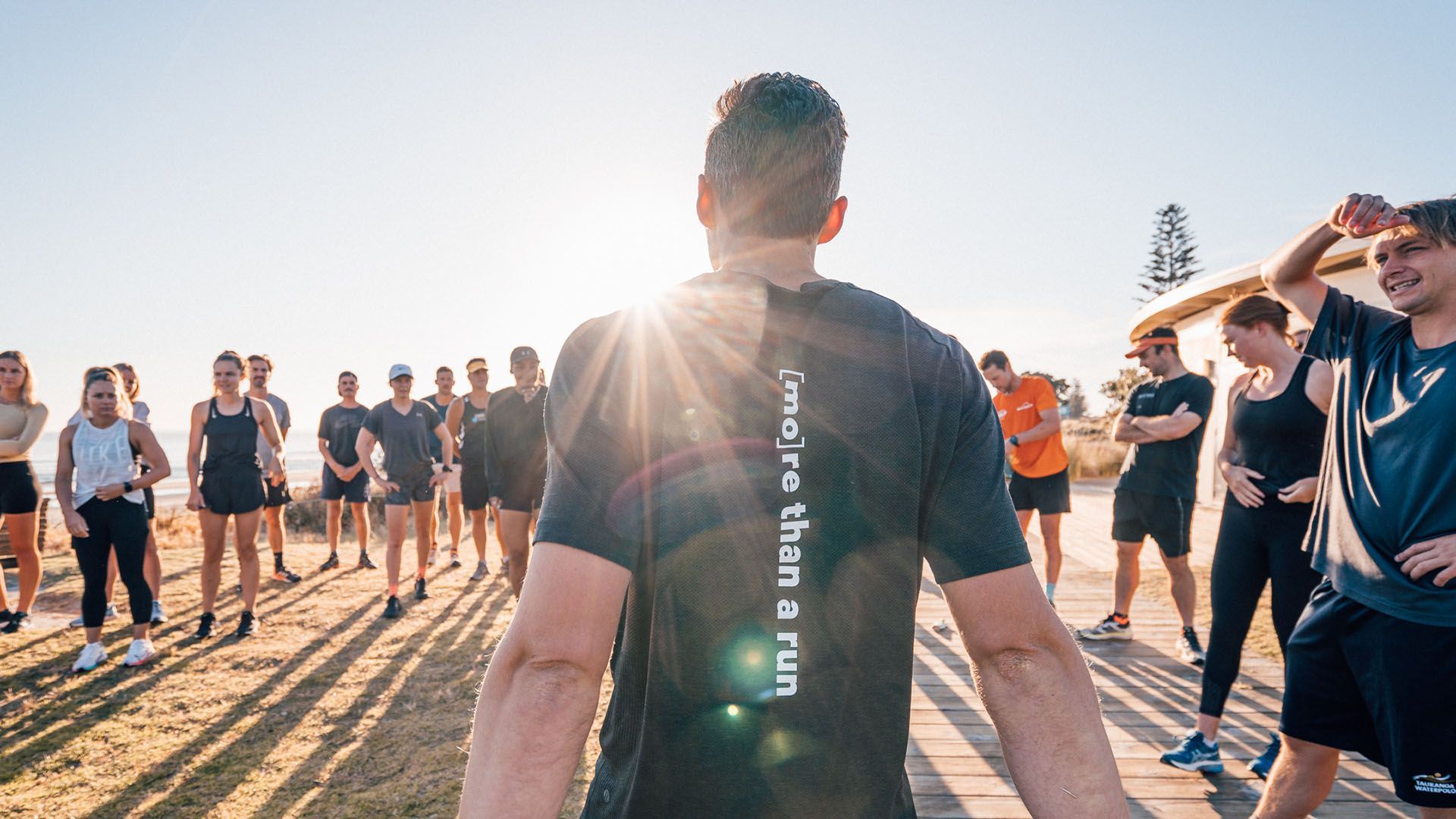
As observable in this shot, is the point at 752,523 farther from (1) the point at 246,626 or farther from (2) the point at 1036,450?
(1) the point at 246,626

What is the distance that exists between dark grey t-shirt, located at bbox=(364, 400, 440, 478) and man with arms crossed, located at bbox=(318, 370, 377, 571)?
4.59 ft

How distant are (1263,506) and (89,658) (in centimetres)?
744

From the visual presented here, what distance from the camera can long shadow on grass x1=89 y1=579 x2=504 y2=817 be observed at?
3277 mm

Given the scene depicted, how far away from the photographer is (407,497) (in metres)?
6.57

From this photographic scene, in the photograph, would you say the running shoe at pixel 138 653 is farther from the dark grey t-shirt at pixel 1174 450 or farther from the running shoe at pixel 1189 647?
the running shoe at pixel 1189 647

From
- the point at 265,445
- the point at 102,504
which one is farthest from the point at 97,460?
the point at 265,445

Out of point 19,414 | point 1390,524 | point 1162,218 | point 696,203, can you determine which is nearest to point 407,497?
point 19,414

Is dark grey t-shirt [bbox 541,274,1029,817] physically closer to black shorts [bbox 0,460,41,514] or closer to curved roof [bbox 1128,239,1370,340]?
black shorts [bbox 0,460,41,514]

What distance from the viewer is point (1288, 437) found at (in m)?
3.25

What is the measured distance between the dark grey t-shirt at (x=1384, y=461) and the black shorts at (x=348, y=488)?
27.5 feet

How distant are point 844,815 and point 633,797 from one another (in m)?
0.27

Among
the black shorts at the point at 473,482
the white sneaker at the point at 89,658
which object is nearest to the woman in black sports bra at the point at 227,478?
the white sneaker at the point at 89,658

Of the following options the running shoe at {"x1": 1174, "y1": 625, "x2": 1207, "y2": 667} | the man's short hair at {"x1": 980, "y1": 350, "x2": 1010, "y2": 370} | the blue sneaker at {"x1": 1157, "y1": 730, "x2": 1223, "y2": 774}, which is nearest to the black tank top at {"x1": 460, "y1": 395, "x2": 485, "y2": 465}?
the man's short hair at {"x1": 980, "y1": 350, "x2": 1010, "y2": 370}

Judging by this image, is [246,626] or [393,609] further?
[393,609]
